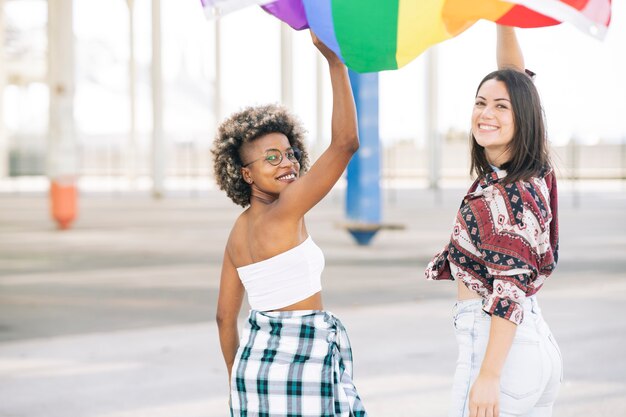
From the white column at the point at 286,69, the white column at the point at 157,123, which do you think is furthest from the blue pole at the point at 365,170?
the white column at the point at 157,123

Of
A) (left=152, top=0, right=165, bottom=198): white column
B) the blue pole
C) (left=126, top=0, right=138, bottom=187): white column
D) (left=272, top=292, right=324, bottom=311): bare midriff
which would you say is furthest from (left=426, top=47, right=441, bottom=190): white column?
(left=272, top=292, right=324, bottom=311): bare midriff

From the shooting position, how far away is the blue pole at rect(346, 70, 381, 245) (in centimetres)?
1148

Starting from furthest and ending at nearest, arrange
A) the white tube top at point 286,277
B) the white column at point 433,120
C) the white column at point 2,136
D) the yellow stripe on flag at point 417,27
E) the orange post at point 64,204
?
the white column at point 2,136
the white column at point 433,120
the orange post at point 64,204
the white tube top at point 286,277
the yellow stripe on flag at point 417,27

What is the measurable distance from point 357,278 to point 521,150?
639 cm

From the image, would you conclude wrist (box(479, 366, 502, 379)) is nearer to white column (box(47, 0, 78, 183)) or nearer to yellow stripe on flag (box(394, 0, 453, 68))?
yellow stripe on flag (box(394, 0, 453, 68))

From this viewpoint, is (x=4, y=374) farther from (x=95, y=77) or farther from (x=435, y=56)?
(x=95, y=77)

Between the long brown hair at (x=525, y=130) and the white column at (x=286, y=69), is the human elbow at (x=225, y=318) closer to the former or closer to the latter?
the long brown hair at (x=525, y=130)

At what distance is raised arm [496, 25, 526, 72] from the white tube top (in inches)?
33.5

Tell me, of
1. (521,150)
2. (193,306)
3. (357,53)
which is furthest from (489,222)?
(193,306)

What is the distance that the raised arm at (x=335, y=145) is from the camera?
2537 millimetres

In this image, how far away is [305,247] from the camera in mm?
2688

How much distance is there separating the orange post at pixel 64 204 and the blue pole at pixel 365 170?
5362 millimetres

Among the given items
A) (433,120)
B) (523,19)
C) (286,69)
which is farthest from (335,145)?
(433,120)

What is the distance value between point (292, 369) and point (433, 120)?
25.3 metres
